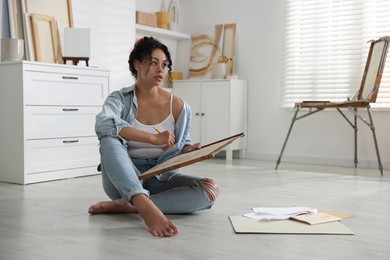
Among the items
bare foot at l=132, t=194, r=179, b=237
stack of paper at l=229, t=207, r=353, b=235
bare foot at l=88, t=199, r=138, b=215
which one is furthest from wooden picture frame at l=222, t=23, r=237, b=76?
bare foot at l=132, t=194, r=179, b=237

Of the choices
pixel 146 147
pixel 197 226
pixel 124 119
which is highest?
pixel 124 119

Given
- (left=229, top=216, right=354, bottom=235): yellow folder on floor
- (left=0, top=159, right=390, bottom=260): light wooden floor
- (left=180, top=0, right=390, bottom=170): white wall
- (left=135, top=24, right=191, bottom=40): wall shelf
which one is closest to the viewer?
(left=0, top=159, right=390, bottom=260): light wooden floor

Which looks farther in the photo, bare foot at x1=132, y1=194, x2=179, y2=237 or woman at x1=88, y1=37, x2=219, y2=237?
woman at x1=88, y1=37, x2=219, y2=237

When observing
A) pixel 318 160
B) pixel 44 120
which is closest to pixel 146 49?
pixel 44 120

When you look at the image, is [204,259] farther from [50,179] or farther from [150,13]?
[150,13]

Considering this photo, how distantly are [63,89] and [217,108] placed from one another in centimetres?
204

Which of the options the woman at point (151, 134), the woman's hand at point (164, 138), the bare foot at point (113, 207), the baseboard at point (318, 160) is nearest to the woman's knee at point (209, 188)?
the woman at point (151, 134)

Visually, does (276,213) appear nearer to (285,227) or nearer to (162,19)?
(285,227)

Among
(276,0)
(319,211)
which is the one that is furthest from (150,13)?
(319,211)

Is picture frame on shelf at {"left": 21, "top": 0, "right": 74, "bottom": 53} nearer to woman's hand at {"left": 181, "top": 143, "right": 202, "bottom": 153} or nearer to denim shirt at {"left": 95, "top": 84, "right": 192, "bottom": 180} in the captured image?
denim shirt at {"left": 95, "top": 84, "right": 192, "bottom": 180}

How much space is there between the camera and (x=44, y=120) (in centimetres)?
354

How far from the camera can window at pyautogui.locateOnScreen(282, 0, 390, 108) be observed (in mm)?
4688

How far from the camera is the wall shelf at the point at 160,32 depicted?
518cm

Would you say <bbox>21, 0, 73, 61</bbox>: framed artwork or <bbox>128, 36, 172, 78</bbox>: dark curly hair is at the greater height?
<bbox>21, 0, 73, 61</bbox>: framed artwork
